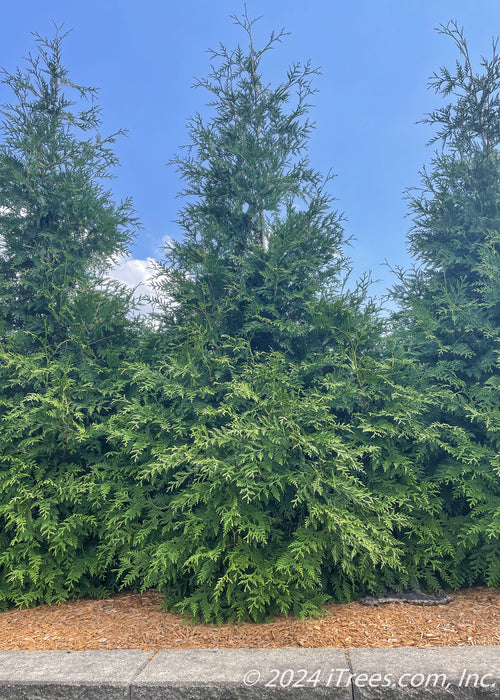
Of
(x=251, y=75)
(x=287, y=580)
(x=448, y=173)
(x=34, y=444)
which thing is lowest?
(x=287, y=580)

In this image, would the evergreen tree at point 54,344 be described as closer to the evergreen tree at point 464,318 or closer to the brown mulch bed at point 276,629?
the brown mulch bed at point 276,629

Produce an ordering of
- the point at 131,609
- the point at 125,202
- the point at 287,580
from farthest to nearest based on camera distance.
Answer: the point at 125,202 → the point at 131,609 → the point at 287,580

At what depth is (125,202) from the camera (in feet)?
21.4

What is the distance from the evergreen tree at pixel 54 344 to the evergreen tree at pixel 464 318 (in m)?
3.68

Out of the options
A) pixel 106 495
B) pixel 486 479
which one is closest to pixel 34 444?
pixel 106 495

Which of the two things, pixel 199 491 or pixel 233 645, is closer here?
pixel 233 645

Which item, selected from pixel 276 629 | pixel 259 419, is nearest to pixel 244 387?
pixel 259 419

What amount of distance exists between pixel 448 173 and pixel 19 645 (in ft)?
23.2

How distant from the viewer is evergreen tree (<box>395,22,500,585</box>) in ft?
15.2

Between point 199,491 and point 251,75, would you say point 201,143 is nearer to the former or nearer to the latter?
point 251,75

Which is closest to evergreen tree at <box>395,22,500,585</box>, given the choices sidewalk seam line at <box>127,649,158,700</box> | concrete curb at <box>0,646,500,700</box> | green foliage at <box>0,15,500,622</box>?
green foliage at <box>0,15,500,622</box>

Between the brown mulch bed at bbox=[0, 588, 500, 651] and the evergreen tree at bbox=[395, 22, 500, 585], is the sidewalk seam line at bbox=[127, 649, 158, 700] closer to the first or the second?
the brown mulch bed at bbox=[0, 588, 500, 651]

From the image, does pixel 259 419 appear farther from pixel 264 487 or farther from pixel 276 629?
pixel 276 629

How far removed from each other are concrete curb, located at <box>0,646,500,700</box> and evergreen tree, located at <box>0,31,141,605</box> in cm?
156
